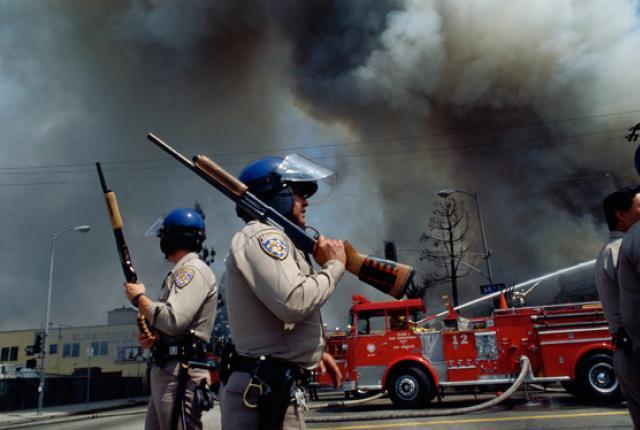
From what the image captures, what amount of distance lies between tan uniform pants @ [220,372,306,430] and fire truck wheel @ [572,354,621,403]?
29.8 feet

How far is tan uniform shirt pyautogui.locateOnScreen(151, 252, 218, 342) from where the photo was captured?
2844 mm

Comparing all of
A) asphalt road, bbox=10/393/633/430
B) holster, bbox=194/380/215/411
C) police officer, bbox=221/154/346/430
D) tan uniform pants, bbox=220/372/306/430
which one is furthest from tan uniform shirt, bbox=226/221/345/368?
asphalt road, bbox=10/393/633/430

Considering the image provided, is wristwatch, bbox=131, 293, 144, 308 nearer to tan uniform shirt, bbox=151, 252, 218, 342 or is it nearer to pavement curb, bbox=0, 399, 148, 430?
tan uniform shirt, bbox=151, 252, 218, 342

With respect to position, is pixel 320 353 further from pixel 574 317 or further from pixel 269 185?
pixel 574 317

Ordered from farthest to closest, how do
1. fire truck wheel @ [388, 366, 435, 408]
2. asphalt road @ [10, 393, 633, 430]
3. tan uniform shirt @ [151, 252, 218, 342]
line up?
fire truck wheel @ [388, 366, 435, 408]
asphalt road @ [10, 393, 633, 430]
tan uniform shirt @ [151, 252, 218, 342]

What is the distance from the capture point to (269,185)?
2.37m

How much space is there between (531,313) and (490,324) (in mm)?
808

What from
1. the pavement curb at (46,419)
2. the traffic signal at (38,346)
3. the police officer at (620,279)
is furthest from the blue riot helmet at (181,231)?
the traffic signal at (38,346)

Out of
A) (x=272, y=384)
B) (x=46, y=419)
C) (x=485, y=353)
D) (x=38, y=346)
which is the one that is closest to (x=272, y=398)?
(x=272, y=384)

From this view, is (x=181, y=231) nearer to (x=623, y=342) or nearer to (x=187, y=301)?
(x=187, y=301)

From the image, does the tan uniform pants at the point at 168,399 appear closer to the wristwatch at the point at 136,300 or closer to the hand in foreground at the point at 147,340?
the hand in foreground at the point at 147,340

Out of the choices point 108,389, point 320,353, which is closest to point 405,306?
point 320,353

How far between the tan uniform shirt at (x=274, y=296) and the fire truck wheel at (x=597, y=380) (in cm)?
907

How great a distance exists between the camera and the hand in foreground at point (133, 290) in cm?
302
